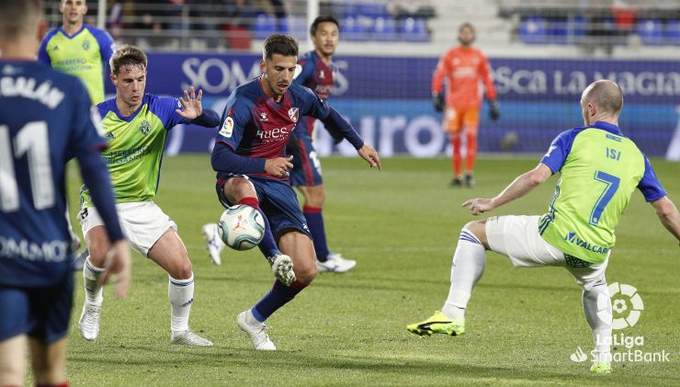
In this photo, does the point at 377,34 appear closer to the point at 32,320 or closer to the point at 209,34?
the point at 209,34

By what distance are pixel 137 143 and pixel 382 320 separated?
2261mm

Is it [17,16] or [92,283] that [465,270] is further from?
[17,16]

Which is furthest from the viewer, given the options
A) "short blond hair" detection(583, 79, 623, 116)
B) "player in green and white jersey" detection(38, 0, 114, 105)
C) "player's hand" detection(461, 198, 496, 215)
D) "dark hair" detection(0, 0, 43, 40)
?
"player in green and white jersey" detection(38, 0, 114, 105)

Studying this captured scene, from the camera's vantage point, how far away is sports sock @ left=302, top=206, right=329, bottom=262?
10.9 metres

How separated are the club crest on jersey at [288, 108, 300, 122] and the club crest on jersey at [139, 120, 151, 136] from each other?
90cm

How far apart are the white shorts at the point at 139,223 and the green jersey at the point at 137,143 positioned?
2.3 inches

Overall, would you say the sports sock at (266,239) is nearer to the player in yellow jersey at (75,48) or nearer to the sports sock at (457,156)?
the player in yellow jersey at (75,48)

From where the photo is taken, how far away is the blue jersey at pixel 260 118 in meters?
7.15

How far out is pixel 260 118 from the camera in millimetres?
7309

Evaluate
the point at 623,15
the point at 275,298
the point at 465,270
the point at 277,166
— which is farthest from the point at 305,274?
the point at 623,15

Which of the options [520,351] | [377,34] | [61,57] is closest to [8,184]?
[520,351]

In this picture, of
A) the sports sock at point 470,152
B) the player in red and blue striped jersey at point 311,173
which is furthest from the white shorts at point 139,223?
the sports sock at point 470,152

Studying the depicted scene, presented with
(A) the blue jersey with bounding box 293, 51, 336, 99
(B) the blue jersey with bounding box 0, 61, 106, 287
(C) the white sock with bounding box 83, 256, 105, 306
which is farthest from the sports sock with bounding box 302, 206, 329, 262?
(B) the blue jersey with bounding box 0, 61, 106, 287

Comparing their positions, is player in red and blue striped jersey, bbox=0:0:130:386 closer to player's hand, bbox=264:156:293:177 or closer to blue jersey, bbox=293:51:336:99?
player's hand, bbox=264:156:293:177
